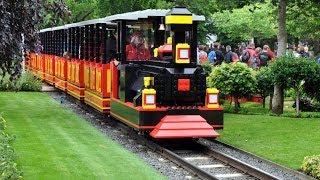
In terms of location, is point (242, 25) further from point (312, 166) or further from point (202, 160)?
point (312, 166)

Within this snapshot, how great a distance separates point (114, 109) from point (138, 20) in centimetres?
211

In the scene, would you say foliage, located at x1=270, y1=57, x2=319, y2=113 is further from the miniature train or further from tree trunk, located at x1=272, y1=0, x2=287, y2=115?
the miniature train

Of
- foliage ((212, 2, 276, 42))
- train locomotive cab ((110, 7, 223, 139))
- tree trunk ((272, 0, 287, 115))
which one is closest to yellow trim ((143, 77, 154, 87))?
train locomotive cab ((110, 7, 223, 139))

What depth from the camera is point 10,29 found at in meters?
7.48

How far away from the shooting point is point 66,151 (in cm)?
1163

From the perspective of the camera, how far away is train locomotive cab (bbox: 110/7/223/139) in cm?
1267

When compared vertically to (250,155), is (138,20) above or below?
above

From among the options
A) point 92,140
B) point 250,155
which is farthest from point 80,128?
point 250,155

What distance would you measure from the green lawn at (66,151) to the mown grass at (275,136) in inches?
95.0

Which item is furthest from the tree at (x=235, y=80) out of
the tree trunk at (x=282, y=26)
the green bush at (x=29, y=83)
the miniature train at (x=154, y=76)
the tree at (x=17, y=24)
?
the tree at (x=17, y=24)

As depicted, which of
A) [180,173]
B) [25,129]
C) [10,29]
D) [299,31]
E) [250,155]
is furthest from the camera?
[299,31]

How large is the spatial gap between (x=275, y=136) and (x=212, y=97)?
1.71 meters

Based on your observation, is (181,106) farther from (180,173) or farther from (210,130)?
(180,173)

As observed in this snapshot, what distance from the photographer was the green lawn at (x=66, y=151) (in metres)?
9.82
